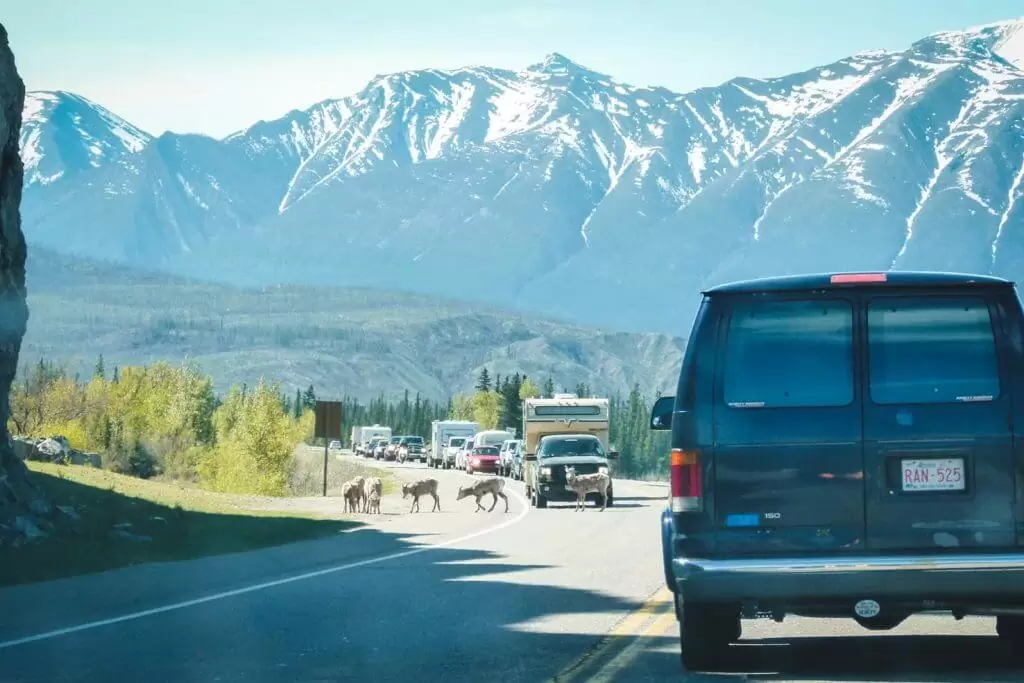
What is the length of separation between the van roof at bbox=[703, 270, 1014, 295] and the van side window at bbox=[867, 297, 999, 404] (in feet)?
0.32

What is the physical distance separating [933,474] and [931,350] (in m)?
0.74

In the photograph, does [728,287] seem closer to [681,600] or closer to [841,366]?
[841,366]

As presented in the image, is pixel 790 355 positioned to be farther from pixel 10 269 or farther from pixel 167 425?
pixel 167 425

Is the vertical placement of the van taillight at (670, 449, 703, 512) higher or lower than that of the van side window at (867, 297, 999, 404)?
lower

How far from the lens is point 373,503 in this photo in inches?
1674

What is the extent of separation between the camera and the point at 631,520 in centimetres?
3706

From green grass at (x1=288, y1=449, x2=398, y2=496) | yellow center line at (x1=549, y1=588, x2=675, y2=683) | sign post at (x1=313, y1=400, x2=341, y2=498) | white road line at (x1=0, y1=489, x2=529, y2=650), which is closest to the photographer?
yellow center line at (x1=549, y1=588, x2=675, y2=683)

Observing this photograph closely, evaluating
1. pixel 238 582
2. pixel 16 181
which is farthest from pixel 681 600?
pixel 16 181

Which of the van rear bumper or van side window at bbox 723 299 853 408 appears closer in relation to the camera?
the van rear bumper

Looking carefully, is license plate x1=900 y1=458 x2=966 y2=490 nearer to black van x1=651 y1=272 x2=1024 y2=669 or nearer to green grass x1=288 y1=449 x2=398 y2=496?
black van x1=651 y1=272 x2=1024 y2=669

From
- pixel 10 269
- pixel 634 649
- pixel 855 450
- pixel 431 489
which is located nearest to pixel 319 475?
pixel 431 489

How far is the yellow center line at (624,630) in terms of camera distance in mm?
12203

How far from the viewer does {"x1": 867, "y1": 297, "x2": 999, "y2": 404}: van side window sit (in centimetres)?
1096

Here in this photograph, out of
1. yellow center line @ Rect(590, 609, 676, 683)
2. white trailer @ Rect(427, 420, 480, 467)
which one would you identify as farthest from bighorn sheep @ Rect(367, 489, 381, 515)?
white trailer @ Rect(427, 420, 480, 467)
